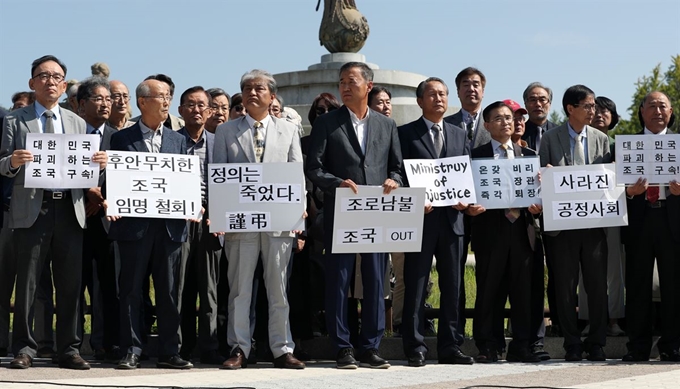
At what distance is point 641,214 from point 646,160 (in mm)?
532

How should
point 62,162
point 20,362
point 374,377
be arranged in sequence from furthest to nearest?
point 62,162 → point 20,362 → point 374,377

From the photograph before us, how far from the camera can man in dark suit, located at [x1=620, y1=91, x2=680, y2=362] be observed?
892cm

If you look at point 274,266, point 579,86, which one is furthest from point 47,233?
point 579,86

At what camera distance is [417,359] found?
8570 millimetres

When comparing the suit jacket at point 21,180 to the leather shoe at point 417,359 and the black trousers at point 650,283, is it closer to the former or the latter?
the leather shoe at point 417,359

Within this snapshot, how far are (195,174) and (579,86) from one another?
383 cm

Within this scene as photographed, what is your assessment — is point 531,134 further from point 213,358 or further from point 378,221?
point 213,358

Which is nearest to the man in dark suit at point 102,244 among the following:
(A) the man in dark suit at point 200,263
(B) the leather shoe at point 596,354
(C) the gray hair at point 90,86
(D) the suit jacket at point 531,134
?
(C) the gray hair at point 90,86

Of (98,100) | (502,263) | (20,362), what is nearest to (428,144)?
(502,263)

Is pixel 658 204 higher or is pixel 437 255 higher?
pixel 658 204

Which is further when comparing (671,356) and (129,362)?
(671,356)

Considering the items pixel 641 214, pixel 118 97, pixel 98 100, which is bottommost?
pixel 641 214

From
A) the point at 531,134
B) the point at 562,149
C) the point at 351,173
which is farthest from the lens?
the point at 531,134

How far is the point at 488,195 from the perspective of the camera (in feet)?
29.2
